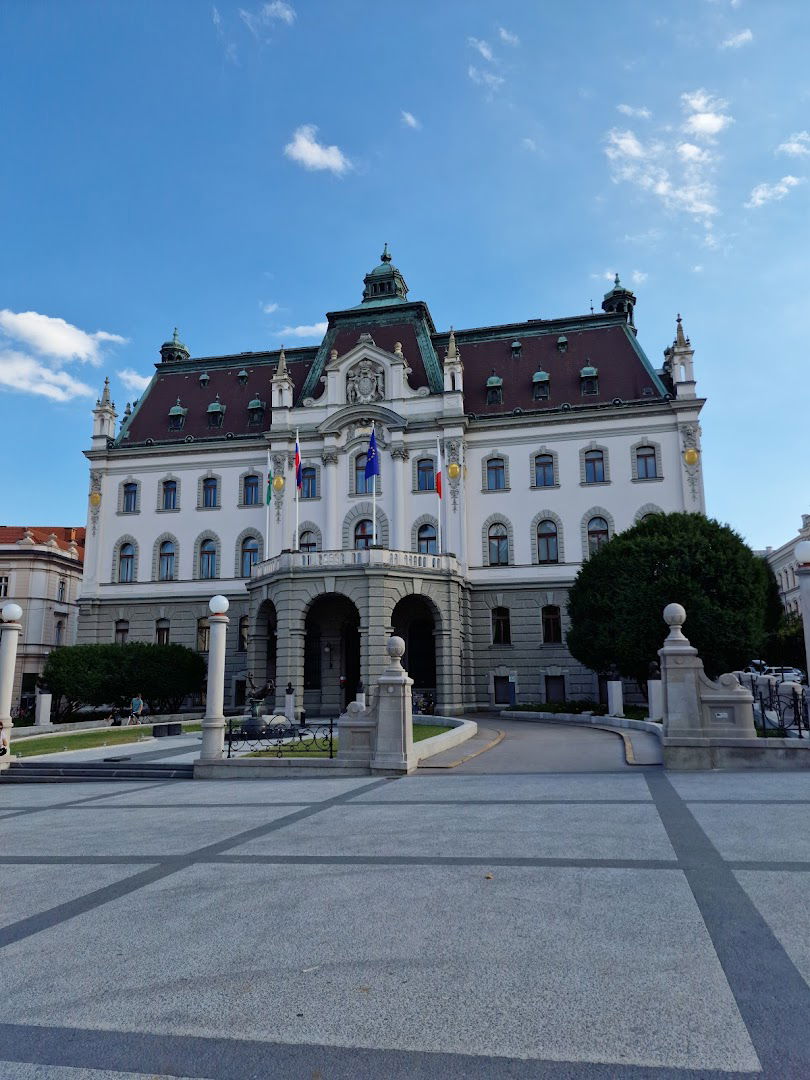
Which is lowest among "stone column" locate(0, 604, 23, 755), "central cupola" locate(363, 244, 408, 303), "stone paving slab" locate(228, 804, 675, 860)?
"stone paving slab" locate(228, 804, 675, 860)

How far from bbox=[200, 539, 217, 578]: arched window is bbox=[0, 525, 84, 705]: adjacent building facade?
17.8m

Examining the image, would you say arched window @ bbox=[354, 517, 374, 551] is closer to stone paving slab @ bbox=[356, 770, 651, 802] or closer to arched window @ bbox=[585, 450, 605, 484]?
arched window @ bbox=[585, 450, 605, 484]

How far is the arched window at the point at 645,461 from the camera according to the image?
146ft

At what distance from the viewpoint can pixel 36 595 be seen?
6166cm

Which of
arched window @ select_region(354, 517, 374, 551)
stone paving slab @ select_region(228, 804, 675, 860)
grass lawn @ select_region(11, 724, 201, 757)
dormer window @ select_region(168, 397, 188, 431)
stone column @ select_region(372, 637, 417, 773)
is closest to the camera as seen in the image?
stone paving slab @ select_region(228, 804, 675, 860)

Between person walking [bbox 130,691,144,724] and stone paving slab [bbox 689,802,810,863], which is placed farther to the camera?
person walking [bbox 130,691,144,724]

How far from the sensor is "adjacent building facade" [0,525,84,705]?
60.2 m

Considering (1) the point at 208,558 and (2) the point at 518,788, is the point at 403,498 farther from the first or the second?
(2) the point at 518,788

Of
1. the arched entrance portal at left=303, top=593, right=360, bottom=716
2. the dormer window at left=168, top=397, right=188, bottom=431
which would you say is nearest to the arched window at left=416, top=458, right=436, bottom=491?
the arched entrance portal at left=303, top=593, right=360, bottom=716

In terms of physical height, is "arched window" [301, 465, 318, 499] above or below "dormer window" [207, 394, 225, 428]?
below

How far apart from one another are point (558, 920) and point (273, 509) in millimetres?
41409

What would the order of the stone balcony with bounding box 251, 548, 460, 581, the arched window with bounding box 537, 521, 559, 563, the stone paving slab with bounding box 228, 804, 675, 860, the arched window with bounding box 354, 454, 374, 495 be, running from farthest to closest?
the arched window with bounding box 354, 454, 374, 495 < the arched window with bounding box 537, 521, 559, 563 < the stone balcony with bounding box 251, 548, 460, 581 < the stone paving slab with bounding box 228, 804, 675, 860

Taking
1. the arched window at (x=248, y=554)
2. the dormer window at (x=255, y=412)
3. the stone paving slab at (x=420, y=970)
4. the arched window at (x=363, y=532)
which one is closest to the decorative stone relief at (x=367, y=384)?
the dormer window at (x=255, y=412)

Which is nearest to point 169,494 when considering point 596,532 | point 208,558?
point 208,558
